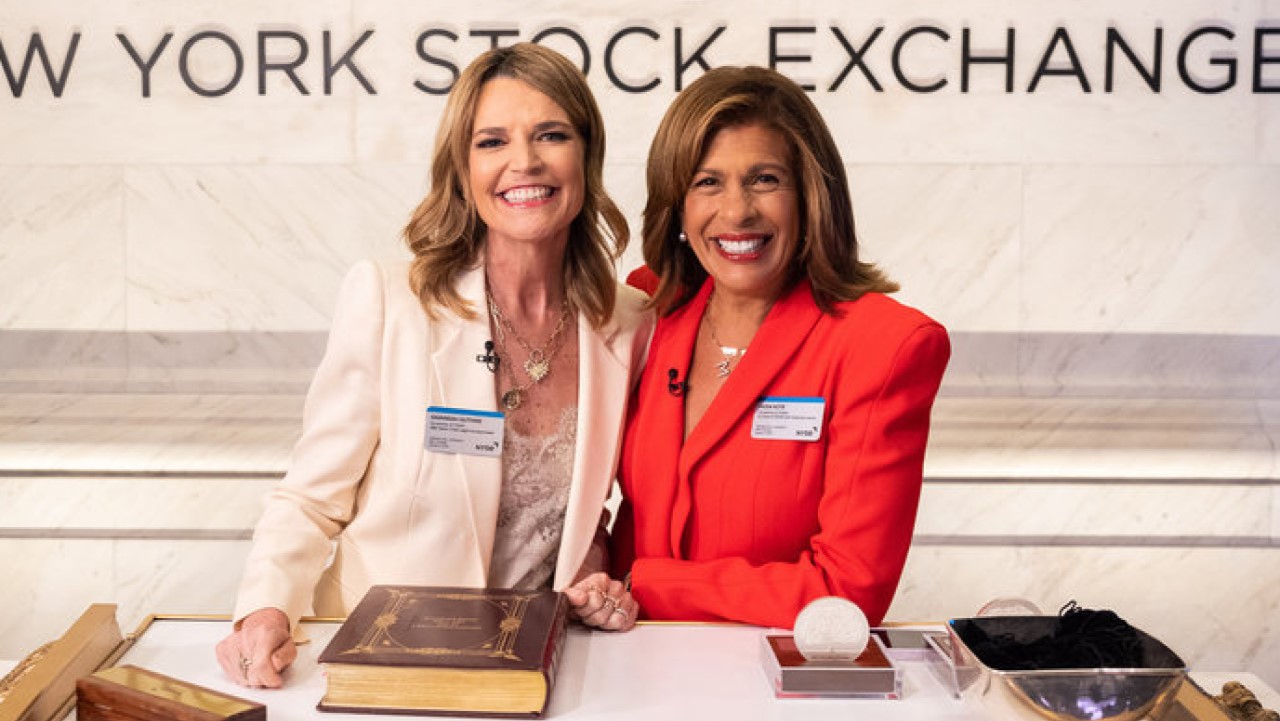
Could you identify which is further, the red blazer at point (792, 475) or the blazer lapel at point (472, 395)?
the blazer lapel at point (472, 395)

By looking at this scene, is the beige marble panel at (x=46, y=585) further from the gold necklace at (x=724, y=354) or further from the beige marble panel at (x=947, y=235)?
the beige marble panel at (x=947, y=235)

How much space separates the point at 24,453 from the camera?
4766 mm

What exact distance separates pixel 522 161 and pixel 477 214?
0.22m

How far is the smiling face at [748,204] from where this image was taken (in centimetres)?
247

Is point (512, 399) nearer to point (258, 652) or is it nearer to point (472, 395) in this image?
point (472, 395)

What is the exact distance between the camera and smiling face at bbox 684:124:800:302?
97.4 inches

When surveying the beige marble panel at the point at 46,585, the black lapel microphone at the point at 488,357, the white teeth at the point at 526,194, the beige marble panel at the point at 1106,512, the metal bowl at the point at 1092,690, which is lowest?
the beige marble panel at the point at 46,585

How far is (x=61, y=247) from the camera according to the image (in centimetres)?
583

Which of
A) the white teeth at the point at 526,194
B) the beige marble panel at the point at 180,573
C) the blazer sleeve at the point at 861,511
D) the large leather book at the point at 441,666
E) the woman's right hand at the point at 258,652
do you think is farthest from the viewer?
the beige marble panel at the point at 180,573

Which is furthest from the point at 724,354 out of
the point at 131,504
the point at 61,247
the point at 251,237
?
the point at 61,247

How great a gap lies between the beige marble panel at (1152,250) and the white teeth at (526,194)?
12.7 ft

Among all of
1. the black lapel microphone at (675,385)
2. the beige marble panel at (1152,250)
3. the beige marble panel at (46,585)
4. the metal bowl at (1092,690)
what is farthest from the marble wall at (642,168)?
the metal bowl at (1092,690)

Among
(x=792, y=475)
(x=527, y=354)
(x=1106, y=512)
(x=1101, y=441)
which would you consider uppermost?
(x=527, y=354)

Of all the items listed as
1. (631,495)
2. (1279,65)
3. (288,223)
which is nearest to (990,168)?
(1279,65)
